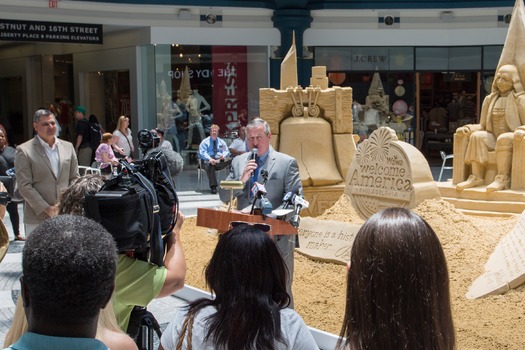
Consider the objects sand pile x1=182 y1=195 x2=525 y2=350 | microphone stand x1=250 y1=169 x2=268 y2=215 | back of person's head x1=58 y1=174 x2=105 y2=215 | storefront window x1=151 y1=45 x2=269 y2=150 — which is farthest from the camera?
storefront window x1=151 y1=45 x2=269 y2=150

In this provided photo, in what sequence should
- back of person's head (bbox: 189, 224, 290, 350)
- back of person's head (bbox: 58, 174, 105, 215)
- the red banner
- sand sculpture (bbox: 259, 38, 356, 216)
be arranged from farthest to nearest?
the red banner < sand sculpture (bbox: 259, 38, 356, 216) < back of person's head (bbox: 58, 174, 105, 215) < back of person's head (bbox: 189, 224, 290, 350)

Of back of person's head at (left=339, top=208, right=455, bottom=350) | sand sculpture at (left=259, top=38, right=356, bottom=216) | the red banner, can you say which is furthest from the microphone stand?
the red banner

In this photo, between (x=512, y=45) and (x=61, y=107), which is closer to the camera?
(x=512, y=45)

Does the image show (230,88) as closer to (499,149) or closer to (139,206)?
(499,149)

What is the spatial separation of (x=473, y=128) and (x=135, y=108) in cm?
1031

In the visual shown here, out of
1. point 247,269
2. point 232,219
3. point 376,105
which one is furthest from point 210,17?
point 247,269

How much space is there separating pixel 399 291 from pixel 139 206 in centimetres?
136

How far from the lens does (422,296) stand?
2225mm

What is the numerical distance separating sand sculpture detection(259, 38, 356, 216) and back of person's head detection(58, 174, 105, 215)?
7329mm

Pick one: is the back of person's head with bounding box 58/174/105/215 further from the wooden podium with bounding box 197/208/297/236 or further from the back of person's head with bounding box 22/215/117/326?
the wooden podium with bounding box 197/208/297/236

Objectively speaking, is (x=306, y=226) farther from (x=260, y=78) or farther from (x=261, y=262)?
(x=260, y=78)

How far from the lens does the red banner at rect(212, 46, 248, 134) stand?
18.8 meters

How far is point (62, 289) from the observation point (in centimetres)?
184

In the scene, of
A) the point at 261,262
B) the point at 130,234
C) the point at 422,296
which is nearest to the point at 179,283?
the point at 130,234
